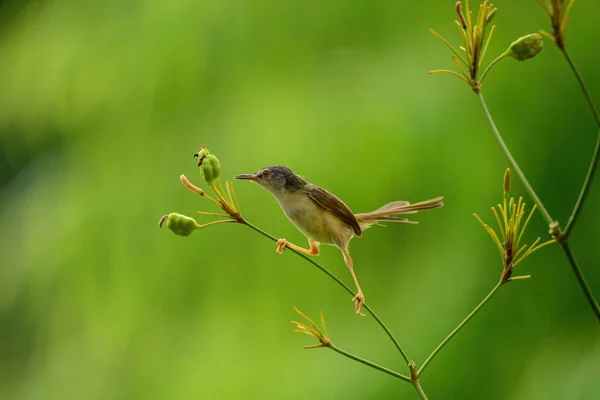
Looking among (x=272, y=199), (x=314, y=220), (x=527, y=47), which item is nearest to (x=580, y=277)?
(x=527, y=47)

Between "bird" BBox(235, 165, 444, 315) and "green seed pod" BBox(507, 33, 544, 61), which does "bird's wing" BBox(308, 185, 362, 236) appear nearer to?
"bird" BBox(235, 165, 444, 315)

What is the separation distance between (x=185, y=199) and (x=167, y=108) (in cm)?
23

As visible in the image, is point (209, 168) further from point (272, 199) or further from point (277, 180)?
point (272, 199)

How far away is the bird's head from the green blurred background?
20.3 inches

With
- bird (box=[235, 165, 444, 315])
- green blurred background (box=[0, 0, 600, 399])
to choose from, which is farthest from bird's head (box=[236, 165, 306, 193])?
green blurred background (box=[0, 0, 600, 399])

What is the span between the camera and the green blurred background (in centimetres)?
102

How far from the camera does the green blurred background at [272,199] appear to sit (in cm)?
102

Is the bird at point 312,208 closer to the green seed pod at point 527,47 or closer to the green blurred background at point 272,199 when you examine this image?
the green seed pod at point 527,47

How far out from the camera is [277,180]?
58cm

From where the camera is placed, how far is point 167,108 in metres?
1.42

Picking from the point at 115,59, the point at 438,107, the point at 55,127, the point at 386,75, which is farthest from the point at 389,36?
the point at 55,127

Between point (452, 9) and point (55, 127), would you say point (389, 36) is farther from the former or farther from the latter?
point (55, 127)

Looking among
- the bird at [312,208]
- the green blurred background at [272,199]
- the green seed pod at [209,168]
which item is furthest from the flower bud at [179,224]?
the green blurred background at [272,199]

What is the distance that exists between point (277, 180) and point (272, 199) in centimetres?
63
